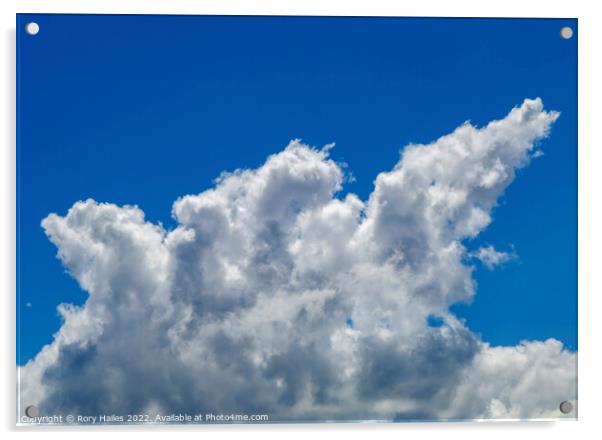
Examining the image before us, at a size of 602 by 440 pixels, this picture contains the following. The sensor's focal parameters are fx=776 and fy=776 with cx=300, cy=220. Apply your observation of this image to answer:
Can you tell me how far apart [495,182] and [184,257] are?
10.4 feet

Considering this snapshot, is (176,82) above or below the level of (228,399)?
above

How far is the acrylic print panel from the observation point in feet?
24.4

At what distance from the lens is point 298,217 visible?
7.70 metres

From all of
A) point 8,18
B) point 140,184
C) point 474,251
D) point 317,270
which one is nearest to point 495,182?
point 474,251

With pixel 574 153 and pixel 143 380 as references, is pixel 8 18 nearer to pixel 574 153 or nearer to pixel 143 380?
pixel 143 380

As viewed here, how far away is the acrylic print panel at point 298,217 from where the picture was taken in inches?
293

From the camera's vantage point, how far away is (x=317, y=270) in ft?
25.0

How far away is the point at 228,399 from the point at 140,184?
225cm
